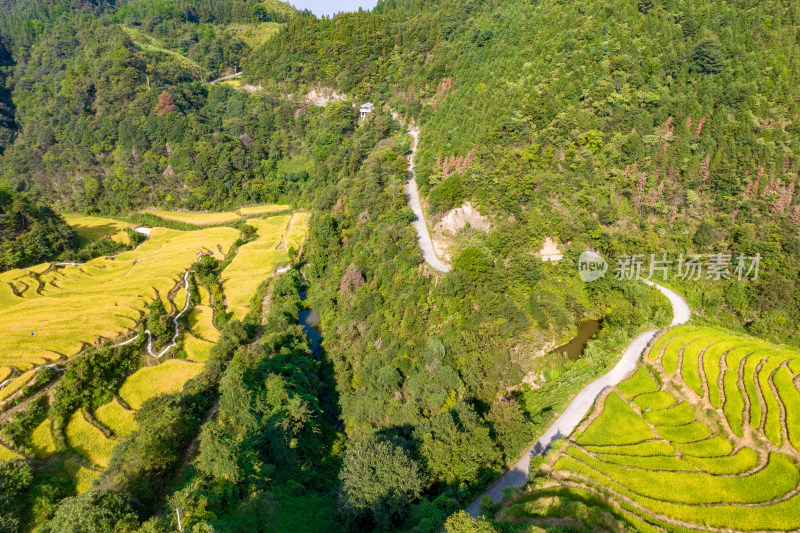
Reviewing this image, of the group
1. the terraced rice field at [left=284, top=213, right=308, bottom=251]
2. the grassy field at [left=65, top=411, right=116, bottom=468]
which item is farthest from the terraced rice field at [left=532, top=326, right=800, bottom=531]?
the terraced rice field at [left=284, top=213, right=308, bottom=251]

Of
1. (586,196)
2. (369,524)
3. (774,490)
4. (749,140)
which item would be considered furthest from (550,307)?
(749,140)

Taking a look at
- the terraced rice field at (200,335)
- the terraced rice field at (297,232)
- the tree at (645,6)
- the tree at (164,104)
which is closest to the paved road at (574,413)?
the terraced rice field at (200,335)

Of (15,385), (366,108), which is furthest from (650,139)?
(15,385)

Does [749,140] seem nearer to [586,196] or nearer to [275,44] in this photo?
[586,196]

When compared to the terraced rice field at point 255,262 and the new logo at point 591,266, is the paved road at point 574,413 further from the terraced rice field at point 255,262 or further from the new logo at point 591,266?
the terraced rice field at point 255,262

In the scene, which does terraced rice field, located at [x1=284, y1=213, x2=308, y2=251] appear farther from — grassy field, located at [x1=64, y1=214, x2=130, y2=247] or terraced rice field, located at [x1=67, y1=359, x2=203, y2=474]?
terraced rice field, located at [x1=67, y1=359, x2=203, y2=474]

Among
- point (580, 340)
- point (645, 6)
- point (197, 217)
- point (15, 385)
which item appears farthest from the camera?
point (197, 217)

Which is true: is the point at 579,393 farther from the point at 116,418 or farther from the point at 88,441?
the point at 88,441
